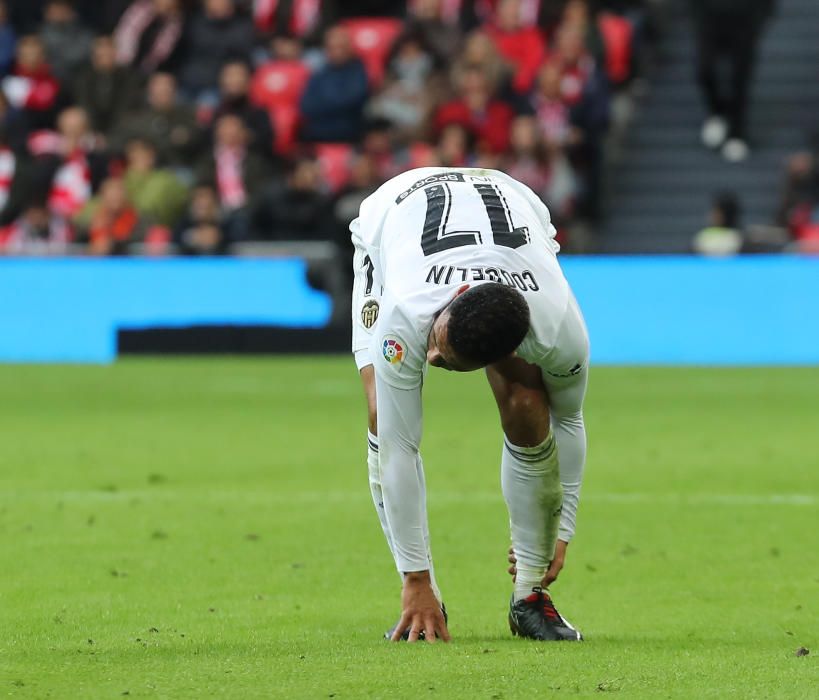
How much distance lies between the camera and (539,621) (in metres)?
5.57

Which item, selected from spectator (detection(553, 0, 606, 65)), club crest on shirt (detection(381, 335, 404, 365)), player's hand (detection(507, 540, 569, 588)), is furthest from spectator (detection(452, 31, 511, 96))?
club crest on shirt (detection(381, 335, 404, 365))

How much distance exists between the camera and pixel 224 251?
18609 millimetres

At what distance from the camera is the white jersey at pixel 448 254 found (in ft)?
16.6

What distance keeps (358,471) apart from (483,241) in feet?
16.8

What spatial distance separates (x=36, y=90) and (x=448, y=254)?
17.9m

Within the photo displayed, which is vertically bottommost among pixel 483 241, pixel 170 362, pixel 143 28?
pixel 170 362

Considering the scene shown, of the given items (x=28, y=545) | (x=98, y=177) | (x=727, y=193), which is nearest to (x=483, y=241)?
(x=28, y=545)

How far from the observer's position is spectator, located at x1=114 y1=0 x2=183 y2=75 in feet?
74.5

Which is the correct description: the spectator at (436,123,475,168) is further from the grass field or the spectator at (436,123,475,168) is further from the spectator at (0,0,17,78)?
the spectator at (0,0,17,78)

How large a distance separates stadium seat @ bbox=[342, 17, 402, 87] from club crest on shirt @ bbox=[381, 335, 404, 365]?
17.0m

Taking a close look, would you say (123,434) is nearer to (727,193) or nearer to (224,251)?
(224,251)

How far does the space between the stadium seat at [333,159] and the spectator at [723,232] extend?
14.1 feet

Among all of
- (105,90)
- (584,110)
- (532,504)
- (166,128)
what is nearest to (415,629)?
(532,504)

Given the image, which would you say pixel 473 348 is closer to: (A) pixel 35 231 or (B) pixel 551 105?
(B) pixel 551 105
